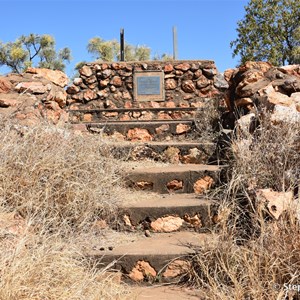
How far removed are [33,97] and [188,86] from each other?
3.56 meters

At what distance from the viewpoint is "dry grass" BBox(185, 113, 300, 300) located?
267 centimetres

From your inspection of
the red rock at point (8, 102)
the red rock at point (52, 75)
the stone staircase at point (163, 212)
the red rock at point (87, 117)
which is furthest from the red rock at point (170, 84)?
the red rock at point (8, 102)

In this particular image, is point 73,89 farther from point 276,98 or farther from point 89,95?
point 276,98

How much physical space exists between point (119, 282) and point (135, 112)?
517cm

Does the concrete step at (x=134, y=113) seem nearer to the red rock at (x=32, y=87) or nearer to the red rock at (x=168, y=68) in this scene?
the red rock at (x=168, y=68)

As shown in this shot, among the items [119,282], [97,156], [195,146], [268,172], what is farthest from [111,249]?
[195,146]

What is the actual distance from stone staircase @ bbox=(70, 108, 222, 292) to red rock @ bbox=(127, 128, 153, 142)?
2.21ft

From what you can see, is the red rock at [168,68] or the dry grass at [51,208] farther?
the red rock at [168,68]

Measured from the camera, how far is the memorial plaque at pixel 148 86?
8.20m

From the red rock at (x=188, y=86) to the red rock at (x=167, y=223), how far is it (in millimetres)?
4651

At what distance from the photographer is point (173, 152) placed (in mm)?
5207

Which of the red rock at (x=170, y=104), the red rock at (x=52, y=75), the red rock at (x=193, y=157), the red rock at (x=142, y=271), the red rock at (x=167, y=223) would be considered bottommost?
the red rock at (x=142, y=271)

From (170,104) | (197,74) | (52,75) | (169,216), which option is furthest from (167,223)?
(197,74)

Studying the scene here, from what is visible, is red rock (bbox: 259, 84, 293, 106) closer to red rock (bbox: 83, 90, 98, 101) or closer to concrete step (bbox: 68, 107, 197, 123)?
concrete step (bbox: 68, 107, 197, 123)
